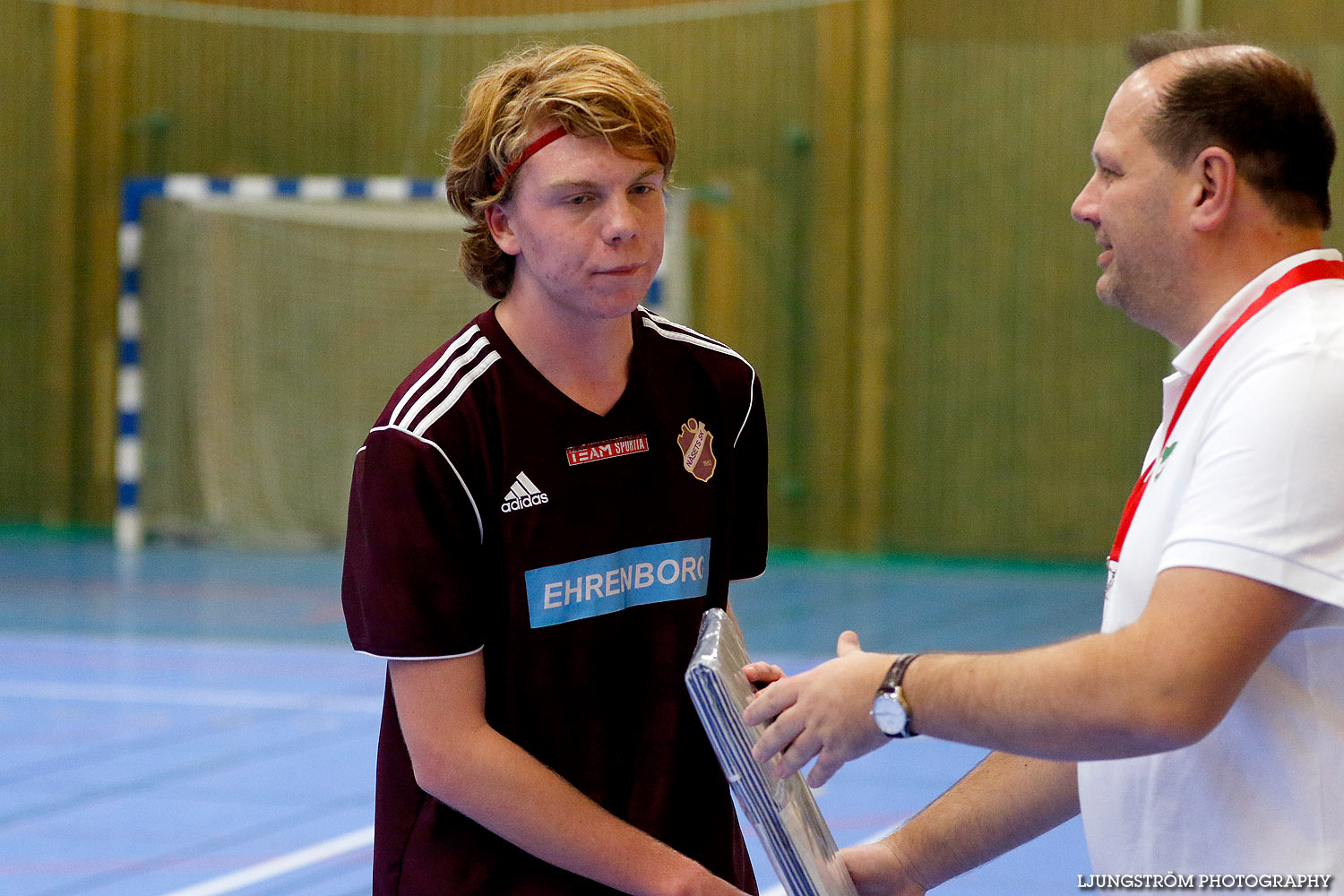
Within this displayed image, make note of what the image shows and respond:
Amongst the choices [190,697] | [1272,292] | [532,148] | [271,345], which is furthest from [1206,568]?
[271,345]

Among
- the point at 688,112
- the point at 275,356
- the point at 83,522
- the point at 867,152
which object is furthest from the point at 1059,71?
the point at 83,522

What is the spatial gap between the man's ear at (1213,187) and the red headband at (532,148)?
2.58ft

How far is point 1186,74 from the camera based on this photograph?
5.46ft

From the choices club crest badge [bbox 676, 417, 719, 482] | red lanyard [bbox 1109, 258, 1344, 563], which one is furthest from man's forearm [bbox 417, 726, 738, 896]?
red lanyard [bbox 1109, 258, 1344, 563]

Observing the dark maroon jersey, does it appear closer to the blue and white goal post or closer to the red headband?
the red headband

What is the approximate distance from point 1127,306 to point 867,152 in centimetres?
1044

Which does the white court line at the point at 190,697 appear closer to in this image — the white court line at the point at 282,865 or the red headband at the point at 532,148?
the white court line at the point at 282,865

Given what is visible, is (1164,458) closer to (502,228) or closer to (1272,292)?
(1272,292)

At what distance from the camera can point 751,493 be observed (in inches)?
85.9

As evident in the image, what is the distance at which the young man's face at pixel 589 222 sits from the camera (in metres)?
1.86

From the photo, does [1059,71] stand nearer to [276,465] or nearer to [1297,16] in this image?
[1297,16]

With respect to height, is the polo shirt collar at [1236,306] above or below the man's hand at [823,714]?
above

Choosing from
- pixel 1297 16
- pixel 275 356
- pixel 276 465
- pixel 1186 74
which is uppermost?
pixel 1297 16

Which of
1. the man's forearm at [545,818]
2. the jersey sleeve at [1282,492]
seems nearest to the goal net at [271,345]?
the man's forearm at [545,818]
